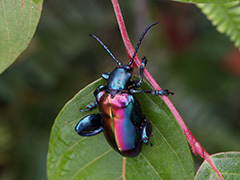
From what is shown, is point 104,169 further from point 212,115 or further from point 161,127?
point 212,115

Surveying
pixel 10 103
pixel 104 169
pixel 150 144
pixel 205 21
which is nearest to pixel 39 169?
pixel 10 103

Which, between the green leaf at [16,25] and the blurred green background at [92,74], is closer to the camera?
the green leaf at [16,25]

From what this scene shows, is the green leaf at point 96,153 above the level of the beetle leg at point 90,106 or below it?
below

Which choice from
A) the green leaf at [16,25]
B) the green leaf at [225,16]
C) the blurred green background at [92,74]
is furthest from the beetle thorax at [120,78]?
the blurred green background at [92,74]

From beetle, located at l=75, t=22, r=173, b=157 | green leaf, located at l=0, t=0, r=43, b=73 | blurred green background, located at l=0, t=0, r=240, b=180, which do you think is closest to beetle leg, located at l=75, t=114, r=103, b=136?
beetle, located at l=75, t=22, r=173, b=157

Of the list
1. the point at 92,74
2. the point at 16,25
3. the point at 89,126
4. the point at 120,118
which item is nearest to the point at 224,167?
the point at 120,118

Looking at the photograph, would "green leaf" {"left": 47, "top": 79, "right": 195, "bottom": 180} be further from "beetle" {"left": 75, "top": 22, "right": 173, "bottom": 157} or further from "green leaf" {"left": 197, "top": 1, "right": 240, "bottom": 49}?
"green leaf" {"left": 197, "top": 1, "right": 240, "bottom": 49}

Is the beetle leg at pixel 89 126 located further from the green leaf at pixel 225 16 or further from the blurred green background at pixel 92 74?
the blurred green background at pixel 92 74
